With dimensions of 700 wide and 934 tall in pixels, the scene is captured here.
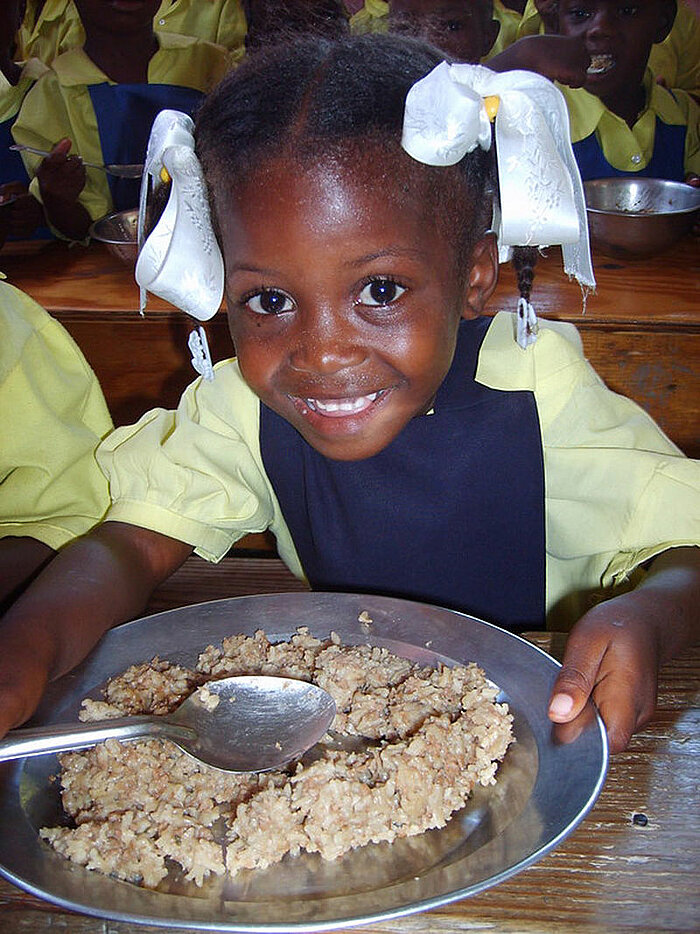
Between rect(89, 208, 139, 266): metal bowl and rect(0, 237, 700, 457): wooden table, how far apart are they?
7cm

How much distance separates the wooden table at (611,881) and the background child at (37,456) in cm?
57

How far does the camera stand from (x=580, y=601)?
1178 mm

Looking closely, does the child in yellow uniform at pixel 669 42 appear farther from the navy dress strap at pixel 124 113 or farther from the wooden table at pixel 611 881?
the wooden table at pixel 611 881

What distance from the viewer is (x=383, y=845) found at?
2.10 feet

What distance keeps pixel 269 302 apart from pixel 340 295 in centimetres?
9

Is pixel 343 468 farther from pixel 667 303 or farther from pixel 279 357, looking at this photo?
pixel 667 303

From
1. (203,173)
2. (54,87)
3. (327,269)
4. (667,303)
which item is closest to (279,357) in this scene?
(327,269)

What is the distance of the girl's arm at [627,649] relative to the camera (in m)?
0.73

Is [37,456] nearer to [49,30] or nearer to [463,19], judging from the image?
[463,19]

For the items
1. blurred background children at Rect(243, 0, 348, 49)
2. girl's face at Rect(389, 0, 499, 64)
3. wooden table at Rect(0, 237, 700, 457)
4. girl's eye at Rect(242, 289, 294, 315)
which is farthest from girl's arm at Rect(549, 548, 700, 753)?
girl's face at Rect(389, 0, 499, 64)

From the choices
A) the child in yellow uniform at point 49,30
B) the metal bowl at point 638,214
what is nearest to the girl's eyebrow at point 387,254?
the metal bowl at point 638,214

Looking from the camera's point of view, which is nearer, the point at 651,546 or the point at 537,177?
the point at 537,177

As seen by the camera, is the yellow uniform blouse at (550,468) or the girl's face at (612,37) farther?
the girl's face at (612,37)

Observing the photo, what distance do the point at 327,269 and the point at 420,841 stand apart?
482 millimetres
